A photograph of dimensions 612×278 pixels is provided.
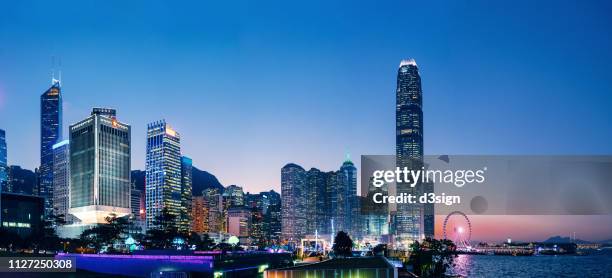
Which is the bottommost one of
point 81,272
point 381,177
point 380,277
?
point 81,272

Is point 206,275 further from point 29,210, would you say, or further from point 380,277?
point 29,210

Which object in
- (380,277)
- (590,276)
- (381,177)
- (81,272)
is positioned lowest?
(590,276)

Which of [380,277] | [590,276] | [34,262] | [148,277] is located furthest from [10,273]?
[590,276]

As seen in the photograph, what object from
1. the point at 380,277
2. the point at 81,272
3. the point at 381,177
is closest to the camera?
the point at 380,277

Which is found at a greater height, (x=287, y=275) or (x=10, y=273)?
(x=287, y=275)

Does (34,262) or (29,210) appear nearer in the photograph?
(34,262)

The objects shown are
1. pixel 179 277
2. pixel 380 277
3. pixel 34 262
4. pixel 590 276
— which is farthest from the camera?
pixel 590 276

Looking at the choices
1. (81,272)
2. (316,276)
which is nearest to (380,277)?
(316,276)

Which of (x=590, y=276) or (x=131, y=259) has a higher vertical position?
(x=131, y=259)

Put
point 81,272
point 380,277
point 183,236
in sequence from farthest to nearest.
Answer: point 183,236, point 81,272, point 380,277

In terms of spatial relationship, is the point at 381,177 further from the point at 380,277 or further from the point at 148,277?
the point at 148,277
